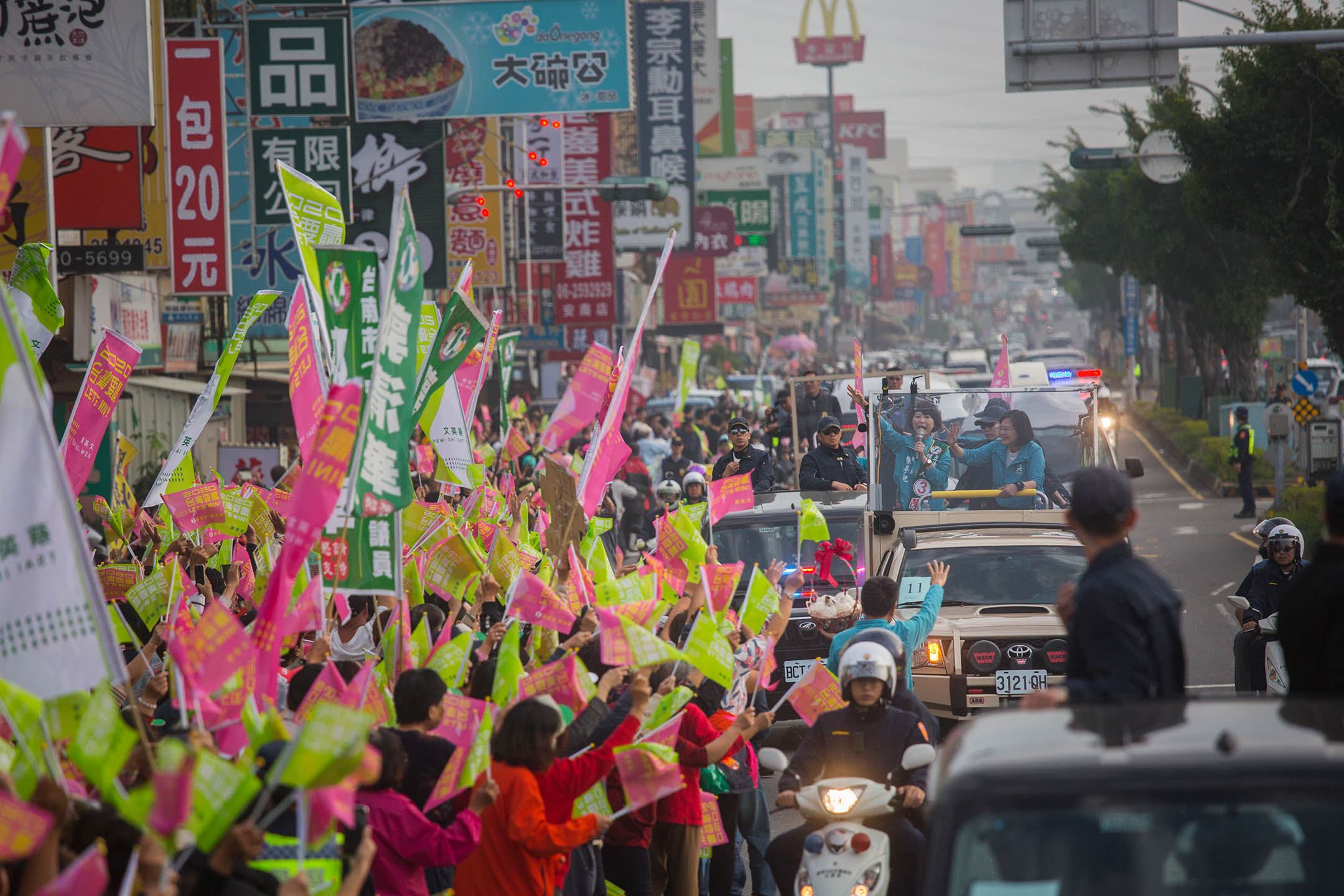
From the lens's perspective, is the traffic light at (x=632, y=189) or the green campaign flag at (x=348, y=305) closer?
the green campaign flag at (x=348, y=305)

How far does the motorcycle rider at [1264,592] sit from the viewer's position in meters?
9.21

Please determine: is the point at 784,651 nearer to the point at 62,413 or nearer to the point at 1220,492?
the point at 62,413

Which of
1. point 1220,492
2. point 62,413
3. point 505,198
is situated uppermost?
point 505,198

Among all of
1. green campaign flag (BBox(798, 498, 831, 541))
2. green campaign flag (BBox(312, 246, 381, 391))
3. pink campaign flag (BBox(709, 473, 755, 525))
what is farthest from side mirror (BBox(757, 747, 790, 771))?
pink campaign flag (BBox(709, 473, 755, 525))

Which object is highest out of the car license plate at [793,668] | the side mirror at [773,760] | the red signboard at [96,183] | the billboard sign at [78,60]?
the billboard sign at [78,60]

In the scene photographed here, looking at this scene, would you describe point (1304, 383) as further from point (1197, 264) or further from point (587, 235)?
point (587, 235)

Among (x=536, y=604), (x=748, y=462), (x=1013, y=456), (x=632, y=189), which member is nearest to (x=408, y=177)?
(x=632, y=189)

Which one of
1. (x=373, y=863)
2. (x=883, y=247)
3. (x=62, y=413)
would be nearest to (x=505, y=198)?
(x=62, y=413)

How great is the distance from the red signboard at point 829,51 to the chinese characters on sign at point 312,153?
490 ft

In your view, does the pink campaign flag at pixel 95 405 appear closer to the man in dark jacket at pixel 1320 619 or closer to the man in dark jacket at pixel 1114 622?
the man in dark jacket at pixel 1114 622

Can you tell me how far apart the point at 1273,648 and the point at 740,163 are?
44.9 meters

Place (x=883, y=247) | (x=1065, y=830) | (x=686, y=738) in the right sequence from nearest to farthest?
(x=1065, y=830), (x=686, y=738), (x=883, y=247)

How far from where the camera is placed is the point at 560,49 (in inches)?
827

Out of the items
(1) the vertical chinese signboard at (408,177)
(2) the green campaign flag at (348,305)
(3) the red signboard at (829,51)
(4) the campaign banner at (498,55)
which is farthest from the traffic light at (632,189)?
(3) the red signboard at (829,51)
